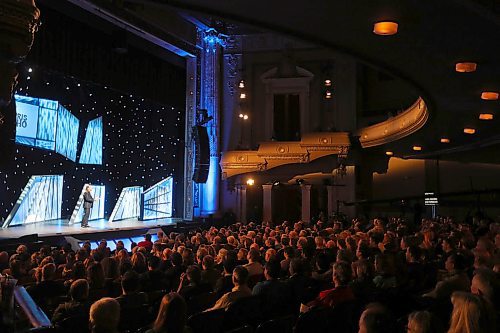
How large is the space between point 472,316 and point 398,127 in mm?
13849

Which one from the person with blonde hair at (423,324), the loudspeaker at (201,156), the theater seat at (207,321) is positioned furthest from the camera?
the loudspeaker at (201,156)

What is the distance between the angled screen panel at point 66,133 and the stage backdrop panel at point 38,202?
2.65ft

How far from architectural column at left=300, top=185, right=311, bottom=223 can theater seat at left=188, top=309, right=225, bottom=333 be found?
1879 cm

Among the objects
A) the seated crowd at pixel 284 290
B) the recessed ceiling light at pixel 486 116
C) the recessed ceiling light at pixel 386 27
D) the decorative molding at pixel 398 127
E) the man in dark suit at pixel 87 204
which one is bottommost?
the seated crowd at pixel 284 290

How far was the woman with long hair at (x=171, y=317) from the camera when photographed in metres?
3.73

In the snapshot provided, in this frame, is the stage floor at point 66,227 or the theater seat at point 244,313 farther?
the stage floor at point 66,227

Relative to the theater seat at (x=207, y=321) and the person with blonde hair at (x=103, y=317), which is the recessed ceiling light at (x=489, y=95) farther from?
the person with blonde hair at (x=103, y=317)

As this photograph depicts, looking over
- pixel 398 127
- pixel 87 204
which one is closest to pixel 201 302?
pixel 87 204

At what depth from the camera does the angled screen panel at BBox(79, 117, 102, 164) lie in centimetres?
1725

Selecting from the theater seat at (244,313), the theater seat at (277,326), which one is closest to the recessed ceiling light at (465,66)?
the theater seat at (244,313)

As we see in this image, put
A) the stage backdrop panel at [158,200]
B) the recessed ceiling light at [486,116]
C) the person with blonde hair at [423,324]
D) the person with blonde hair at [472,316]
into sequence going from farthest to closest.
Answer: the stage backdrop panel at [158,200]
the recessed ceiling light at [486,116]
the person with blonde hair at [472,316]
the person with blonde hair at [423,324]

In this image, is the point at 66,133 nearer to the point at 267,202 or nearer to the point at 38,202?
the point at 38,202

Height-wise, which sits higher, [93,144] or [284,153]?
[284,153]

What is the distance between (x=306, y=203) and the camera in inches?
914
